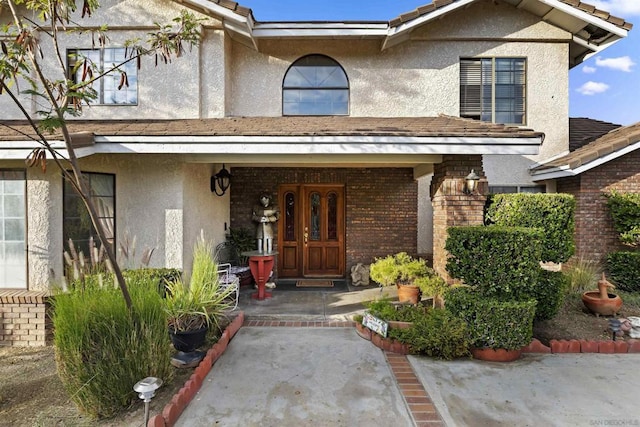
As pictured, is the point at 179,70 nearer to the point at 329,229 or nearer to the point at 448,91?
the point at 329,229

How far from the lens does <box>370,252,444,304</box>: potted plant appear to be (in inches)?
256

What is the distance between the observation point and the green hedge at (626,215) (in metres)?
7.69

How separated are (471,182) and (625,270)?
5.05 meters

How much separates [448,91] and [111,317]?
340 inches

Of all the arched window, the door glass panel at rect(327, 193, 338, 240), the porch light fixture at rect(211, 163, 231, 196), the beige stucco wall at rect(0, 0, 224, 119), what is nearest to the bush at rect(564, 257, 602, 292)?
the door glass panel at rect(327, 193, 338, 240)

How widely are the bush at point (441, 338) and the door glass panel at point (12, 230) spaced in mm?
6311

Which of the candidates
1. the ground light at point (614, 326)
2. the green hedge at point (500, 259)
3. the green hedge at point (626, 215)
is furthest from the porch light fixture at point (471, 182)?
the green hedge at point (626, 215)

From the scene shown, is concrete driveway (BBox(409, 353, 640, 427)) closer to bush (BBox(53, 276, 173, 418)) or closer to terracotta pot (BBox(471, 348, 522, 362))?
terracotta pot (BBox(471, 348, 522, 362))

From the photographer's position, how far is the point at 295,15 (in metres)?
8.27

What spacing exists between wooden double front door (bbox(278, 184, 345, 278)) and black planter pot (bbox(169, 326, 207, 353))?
16.5 ft

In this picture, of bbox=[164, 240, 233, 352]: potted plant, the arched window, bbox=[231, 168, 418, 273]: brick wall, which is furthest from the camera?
bbox=[231, 168, 418, 273]: brick wall

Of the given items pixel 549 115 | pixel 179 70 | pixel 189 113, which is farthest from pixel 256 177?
pixel 549 115

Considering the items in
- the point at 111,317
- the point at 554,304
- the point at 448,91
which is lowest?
the point at 554,304

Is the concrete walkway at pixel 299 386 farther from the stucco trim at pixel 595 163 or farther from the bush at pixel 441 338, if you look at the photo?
the stucco trim at pixel 595 163
